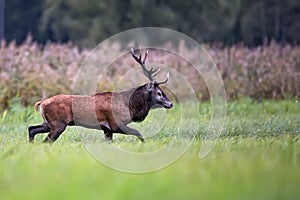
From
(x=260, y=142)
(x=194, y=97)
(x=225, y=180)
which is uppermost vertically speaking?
(x=194, y=97)

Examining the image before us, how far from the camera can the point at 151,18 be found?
34562mm

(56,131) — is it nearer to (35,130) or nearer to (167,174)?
(35,130)

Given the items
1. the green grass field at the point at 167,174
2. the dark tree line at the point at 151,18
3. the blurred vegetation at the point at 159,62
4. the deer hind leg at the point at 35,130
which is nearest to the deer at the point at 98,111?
the deer hind leg at the point at 35,130

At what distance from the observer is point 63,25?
116ft

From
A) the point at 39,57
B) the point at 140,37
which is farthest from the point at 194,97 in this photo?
the point at 140,37

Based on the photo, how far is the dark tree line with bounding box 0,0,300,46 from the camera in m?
34.5

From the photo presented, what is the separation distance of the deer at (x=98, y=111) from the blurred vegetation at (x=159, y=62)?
19.3 feet

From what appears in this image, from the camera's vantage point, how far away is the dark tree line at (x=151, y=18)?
113 feet

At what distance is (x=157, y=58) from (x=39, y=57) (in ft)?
10.1

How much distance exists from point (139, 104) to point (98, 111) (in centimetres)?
58

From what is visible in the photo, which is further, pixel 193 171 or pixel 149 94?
pixel 149 94

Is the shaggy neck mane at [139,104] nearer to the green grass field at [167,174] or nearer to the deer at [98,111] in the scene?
the deer at [98,111]

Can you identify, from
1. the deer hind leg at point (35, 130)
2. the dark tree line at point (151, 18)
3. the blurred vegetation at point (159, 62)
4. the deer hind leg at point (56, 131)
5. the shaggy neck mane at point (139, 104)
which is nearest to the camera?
the deer hind leg at point (56, 131)

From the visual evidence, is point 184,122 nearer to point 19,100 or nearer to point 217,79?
point 19,100
